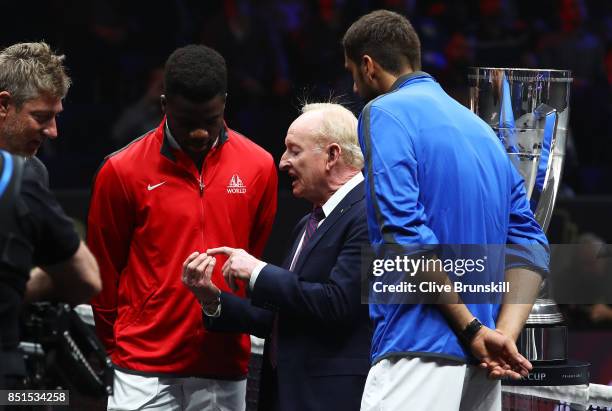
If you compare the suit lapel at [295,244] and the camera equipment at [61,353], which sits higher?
the suit lapel at [295,244]

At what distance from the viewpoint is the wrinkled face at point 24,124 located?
3.26 meters

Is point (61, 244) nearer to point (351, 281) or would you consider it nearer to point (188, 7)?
point (351, 281)

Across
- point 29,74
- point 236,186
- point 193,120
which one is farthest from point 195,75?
point 29,74

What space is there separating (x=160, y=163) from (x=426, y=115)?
0.99 meters

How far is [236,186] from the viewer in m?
3.57

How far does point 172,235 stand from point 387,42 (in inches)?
36.5

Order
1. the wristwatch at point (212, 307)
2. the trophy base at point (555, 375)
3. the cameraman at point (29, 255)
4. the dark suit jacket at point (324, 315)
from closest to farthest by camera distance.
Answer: the cameraman at point (29, 255) < the dark suit jacket at point (324, 315) < the wristwatch at point (212, 307) < the trophy base at point (555, 375)

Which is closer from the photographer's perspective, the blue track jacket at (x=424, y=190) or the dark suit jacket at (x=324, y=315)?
the blue track jacket at (x=424, y=190)

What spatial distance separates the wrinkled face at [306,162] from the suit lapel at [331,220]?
8cm

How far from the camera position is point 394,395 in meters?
2.84

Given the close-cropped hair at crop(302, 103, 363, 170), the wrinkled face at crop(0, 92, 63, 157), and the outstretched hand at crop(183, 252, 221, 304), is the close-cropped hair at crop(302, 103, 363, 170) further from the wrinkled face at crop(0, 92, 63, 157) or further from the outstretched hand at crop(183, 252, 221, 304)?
the wrinkled face at crop(0, 92, 63, 157)

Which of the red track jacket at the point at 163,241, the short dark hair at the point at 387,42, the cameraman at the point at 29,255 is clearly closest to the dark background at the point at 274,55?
the red track jacket at the point at 163,241

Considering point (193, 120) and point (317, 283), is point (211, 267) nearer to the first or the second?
point (317, 283)
